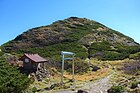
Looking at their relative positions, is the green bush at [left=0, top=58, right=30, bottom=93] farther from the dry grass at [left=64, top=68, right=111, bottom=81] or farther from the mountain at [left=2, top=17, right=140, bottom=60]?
the mountain at [left=2, top=17, right=140, bottom=60]

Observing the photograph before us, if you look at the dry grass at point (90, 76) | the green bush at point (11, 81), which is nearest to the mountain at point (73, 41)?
the dry grass at point (90, 76)

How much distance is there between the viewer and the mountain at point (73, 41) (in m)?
75.6

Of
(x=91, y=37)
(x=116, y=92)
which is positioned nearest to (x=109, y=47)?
(x=91, y=37)

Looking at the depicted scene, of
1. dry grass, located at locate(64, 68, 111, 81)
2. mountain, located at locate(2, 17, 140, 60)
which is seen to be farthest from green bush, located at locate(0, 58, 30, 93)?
mountain, located at locate(2, 17, 140, 60)

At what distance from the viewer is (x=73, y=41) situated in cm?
8719

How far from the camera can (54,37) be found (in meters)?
90.7

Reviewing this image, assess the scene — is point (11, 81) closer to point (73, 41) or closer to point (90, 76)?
point (90, 76)

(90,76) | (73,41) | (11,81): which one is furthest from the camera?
(73,41)

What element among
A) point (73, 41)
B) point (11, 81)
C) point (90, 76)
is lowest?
point (11, 81)

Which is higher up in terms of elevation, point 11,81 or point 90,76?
point 90,76

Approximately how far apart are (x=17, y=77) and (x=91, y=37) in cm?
6838

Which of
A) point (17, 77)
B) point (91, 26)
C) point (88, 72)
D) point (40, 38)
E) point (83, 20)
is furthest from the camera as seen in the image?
point (83, 20)

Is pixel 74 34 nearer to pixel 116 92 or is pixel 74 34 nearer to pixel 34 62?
pixel 34 62

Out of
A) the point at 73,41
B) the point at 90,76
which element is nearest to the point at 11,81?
the point at 90,76
